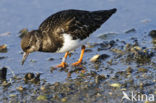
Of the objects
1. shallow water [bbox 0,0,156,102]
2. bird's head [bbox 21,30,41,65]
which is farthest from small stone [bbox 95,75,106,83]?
bird's head [bbox 21,30,41,65]

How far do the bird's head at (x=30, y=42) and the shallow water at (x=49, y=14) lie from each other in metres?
0.39

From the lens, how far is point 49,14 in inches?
344

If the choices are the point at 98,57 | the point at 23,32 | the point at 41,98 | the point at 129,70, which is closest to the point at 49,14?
the point at 23,32

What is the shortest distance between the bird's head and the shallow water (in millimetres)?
387

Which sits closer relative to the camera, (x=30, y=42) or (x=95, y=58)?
(x=30, y=42)

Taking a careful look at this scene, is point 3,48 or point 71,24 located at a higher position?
point 71,24

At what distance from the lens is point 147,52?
6.49 m

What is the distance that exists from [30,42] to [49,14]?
260cm

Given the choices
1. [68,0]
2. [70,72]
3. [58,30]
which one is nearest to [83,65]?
[70,72]

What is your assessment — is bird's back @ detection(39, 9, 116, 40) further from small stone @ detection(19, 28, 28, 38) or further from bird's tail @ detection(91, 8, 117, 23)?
small stone @ detection(19, 28, 28, 38)

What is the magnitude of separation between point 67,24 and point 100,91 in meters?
1.67

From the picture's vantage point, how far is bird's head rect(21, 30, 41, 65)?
621 cm

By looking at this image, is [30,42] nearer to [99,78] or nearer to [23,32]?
[99,78]

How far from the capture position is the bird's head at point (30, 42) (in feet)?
20.4
